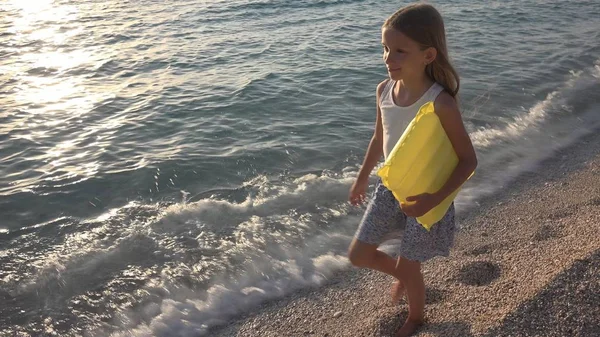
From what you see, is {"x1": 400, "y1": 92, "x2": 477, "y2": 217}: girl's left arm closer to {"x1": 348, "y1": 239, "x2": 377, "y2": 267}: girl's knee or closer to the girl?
the girl

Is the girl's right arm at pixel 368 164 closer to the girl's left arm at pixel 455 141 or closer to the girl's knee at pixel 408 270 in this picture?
the girl's knee at pixel 408 270

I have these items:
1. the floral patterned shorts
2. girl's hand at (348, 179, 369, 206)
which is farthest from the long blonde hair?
girl's hand at (348, 179, 369, 206)

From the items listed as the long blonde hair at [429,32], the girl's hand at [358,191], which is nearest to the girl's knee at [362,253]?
the girl's hand at [358,191]

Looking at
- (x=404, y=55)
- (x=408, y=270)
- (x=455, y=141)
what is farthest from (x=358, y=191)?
(x=404, y=55)

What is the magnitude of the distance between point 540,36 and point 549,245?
30.8ft

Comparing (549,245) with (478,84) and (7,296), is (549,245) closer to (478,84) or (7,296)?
(7,296)

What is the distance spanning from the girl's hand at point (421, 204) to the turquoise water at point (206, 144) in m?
1.82

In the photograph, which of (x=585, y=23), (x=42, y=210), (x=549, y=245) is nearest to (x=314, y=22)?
(x=585, y=23)

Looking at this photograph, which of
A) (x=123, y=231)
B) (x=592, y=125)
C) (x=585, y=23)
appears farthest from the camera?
(x=585, y=23)

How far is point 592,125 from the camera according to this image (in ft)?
24.1

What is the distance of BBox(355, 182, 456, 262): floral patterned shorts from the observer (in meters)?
3.00

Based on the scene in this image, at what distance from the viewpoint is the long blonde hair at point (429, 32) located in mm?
2766

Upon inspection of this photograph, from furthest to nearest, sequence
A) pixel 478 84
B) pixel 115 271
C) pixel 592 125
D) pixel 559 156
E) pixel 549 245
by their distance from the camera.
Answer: pixel 478 84 < pixel 592 125 < pixel 559 156 < pixel 115 271 < pixel 549 245

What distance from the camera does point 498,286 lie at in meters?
3.51
